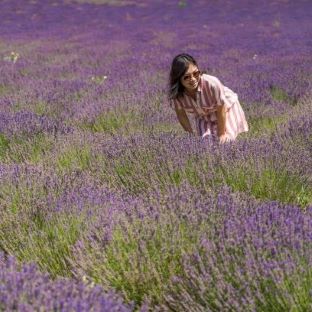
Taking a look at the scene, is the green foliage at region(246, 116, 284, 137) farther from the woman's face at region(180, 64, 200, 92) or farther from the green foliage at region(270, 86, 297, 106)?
the green foliage at region(270, 86, 297, 106)

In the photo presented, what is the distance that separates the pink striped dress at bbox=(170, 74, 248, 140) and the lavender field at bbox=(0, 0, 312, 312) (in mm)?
256

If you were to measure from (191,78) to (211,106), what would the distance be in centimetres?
31

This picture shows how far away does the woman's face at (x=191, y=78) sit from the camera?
12.2 feet

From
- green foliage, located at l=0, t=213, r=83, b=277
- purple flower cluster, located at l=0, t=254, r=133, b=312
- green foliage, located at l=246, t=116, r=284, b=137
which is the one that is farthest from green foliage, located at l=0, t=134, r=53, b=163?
purple flower cluster, located at l=0, t=254, r=133, b=312

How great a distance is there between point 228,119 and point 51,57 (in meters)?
6.93

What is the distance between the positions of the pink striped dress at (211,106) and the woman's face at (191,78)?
87 mm

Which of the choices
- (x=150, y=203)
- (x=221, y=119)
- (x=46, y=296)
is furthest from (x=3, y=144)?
(x=46, y=296)

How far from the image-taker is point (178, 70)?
3725 millimetres

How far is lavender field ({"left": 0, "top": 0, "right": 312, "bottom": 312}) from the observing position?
5.39 ft

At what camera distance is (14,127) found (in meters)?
3.99

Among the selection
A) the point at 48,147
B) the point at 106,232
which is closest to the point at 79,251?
the point at 106,232

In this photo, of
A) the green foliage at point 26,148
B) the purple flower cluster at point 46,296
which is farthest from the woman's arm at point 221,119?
the purple flower cluster at point 46,296

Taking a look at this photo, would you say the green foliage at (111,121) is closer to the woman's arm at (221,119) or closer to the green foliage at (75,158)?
the woman's arm at (221,119)

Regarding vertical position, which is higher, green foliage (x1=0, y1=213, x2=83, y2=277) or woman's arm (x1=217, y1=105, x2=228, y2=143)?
woman's arm (x1=217, y1=105, x2=228, y2=143)
